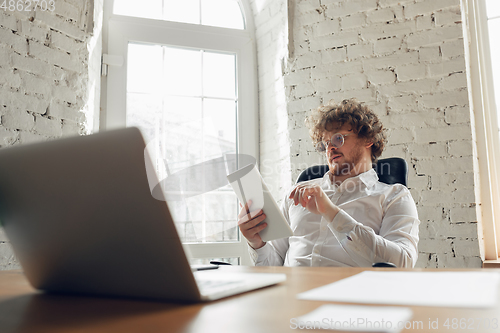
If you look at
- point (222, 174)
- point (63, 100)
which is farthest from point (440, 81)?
point (63, 100)

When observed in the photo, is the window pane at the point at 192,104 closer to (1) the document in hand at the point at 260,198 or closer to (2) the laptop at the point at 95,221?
(1) the document in hand at the point at 260,198

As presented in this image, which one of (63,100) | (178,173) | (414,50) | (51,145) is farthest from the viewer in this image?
(414,50)

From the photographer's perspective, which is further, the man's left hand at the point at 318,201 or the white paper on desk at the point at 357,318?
the man's left hand at the point at 318,201

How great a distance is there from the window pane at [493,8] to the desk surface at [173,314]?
2498 mm

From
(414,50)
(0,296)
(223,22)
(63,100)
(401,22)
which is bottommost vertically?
(0,296)

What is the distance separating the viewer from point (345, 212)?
56.1 inches

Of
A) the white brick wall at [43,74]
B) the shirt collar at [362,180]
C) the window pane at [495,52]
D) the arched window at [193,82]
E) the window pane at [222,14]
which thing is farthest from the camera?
the window pane at [222,14]

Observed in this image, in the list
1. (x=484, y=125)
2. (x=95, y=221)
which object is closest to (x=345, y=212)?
(x=95, y=221)

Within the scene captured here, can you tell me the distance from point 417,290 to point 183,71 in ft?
8.06

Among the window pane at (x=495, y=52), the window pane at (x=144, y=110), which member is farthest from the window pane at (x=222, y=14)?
the window pane at (x=495, y=52)

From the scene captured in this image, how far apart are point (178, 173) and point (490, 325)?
589 millimetres

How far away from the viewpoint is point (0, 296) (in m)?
0.56

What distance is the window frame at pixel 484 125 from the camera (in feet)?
6.92

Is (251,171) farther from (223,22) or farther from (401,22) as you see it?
(223,22)
